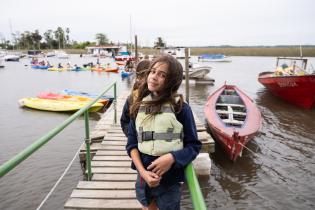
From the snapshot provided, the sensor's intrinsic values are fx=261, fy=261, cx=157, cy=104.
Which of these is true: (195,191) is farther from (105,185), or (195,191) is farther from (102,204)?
(105,185)

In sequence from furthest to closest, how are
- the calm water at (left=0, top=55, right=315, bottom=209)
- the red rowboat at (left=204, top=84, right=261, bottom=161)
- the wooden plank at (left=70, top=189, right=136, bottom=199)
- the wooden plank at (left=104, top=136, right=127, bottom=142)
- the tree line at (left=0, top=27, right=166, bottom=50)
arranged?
the tree line at (left=0, top=27, right=166, bottom=50)
the red rowboat at (left=204, top=84, right=261, bottom=161)
the wooden plank at (left=104, top=136, right=127, bottom=142)
the calm water at (left=0, top=55, right=315, bottom=209)
the wooden plank at (left=70, top=189, right=136, bottom=199)

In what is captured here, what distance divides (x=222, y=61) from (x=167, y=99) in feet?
171

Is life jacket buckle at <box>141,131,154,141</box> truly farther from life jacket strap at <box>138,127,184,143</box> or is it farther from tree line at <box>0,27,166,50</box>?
tree line at <box>0,27,166,50</box>

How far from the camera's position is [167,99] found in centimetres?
176

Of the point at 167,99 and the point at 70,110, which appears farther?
the point at 70,110

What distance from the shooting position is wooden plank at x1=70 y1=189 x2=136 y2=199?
130 inches

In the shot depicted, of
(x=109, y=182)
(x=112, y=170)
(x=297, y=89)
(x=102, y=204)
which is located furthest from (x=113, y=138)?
(x=297, y=89)

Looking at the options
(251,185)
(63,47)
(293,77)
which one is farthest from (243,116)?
(63,47)

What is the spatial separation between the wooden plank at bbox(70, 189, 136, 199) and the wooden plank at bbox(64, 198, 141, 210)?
0.08 meters

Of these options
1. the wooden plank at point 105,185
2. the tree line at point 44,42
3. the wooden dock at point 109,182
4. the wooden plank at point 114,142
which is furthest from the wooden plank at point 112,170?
the tree line at point 44,42

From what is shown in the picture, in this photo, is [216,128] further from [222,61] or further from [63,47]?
[63,47]

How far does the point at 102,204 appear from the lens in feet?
10.3

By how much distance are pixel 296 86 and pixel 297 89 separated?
0.21 metres

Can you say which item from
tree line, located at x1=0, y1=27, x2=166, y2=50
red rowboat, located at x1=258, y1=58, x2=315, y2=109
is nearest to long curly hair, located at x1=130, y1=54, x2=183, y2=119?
red rowboat, located at x1=258, y1=58, x2=315, y2=109
